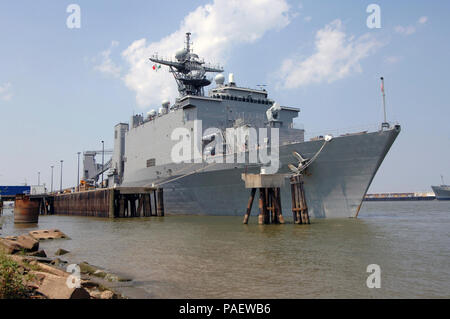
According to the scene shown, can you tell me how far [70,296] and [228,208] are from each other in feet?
56.1

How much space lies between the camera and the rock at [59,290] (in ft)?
15.3

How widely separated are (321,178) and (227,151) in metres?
6.26

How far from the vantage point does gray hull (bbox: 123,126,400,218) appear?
16516 mm

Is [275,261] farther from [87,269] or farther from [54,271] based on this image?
[54,271]

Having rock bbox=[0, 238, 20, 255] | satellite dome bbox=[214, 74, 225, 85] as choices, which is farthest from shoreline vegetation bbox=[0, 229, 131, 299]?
satellite dome bbox=[214, 74, 225, 85]

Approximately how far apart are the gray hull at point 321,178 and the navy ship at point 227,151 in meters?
0.04

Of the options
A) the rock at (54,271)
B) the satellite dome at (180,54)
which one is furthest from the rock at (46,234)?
the satellite dome at (180,54)

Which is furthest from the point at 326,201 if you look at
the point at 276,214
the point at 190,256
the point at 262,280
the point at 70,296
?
the point at 70,296

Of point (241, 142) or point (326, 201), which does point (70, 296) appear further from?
point (241, 142)

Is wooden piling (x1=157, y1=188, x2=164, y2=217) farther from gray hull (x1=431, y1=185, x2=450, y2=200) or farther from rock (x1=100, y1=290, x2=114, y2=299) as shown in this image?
gray hull (x1=431, y1=185, x2=450, y2=200)

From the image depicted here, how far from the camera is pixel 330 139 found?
55.5 ft

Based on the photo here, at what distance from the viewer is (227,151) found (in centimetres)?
2175
